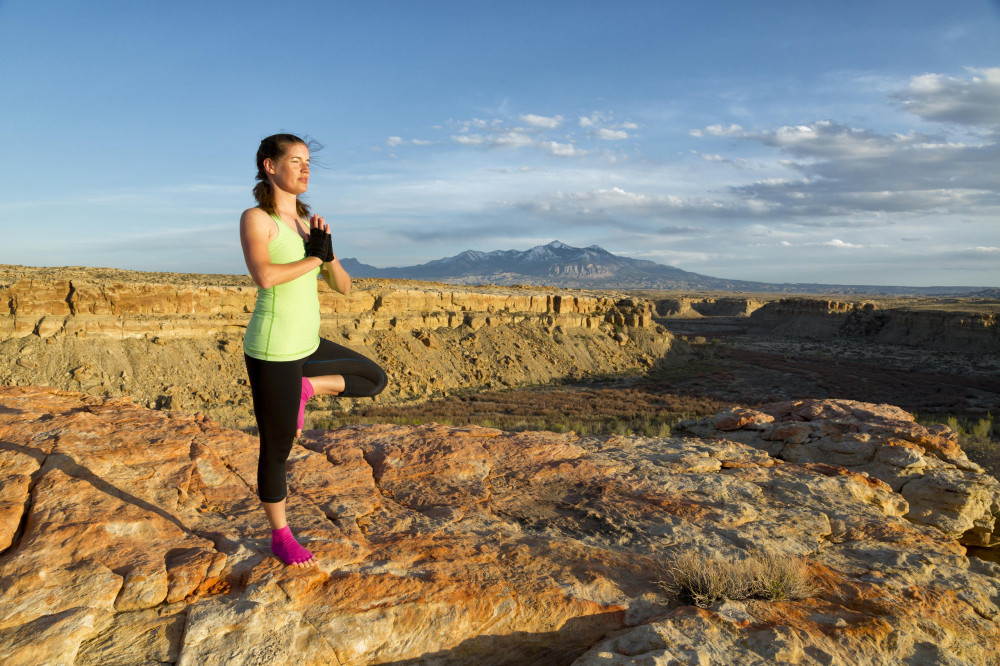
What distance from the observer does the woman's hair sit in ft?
9.20

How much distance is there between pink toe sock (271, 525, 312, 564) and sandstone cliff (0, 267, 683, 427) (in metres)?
15.2

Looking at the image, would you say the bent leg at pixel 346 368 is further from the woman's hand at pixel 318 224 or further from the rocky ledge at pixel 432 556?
the rocky ledge at pixel 432 556

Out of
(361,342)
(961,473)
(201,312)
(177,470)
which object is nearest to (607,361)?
(361,342)

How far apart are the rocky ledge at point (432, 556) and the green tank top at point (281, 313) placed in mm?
1114

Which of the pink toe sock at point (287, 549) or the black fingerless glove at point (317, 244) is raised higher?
the black fingerless glove at point (317, 244)

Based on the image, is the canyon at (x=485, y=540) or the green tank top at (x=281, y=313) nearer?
the canyon at (x=485, y=540)

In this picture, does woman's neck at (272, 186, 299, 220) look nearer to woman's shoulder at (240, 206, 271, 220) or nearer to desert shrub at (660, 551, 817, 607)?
woman's shoulder at (240, 206, 271, 220)

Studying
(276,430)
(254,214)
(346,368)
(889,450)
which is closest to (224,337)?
(346,368)

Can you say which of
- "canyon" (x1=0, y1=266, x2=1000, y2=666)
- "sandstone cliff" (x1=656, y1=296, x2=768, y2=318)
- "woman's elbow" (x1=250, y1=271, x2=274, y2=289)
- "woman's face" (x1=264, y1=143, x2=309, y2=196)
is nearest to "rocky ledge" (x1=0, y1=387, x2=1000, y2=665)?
"canyon" (x1=0, y1=266, x2=1000, y2=666)

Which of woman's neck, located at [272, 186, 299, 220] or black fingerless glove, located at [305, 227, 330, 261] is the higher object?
woman's neck, located at [272, 186, 299, 220]

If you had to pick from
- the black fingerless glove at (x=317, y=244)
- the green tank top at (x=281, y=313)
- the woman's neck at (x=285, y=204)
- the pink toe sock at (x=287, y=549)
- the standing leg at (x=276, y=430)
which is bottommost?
the pink toe sock at (x=287, y=549)

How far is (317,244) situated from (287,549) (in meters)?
1.58

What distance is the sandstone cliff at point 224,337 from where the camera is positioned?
18.0 m

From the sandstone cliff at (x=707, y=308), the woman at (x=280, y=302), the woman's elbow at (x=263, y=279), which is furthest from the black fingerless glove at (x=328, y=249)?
the sandstone cliff at (x=707, y=308)
